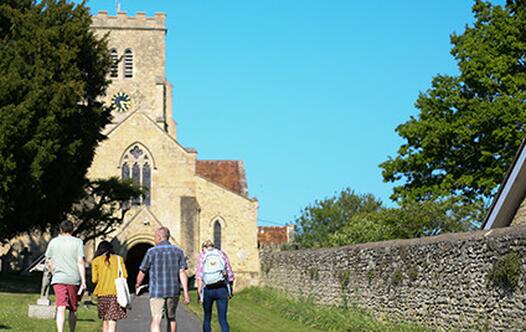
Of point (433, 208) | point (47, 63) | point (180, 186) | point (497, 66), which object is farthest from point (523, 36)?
point (180, 186)

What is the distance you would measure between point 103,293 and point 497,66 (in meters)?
25.9

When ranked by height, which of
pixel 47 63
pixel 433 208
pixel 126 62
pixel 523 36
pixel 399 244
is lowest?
pixel 399 244

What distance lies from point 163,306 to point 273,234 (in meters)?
55.8

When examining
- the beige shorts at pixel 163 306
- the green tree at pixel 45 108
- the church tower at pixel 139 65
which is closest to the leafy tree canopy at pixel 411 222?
the green tree at pixel 45 108

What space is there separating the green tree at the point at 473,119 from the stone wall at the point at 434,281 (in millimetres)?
13203

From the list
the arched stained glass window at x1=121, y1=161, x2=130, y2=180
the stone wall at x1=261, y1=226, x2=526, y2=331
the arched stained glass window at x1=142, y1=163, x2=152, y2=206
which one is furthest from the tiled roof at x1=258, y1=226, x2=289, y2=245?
the stone wall at x1=261, y1=226, x2=526, y2=331

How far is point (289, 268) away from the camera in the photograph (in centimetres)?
3078

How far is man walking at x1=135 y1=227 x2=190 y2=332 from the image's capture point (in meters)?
13.2

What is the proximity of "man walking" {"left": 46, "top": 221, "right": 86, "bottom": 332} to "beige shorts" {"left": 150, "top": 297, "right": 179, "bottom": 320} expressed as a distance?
110cm

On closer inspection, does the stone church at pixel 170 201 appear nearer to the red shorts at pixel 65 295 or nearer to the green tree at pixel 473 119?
the green tree at pixel 473 119

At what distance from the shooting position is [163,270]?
13211mm

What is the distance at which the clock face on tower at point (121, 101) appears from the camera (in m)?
61.1

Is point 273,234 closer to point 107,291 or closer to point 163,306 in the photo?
point 163,306

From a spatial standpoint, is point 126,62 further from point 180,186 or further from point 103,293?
point 103,293
